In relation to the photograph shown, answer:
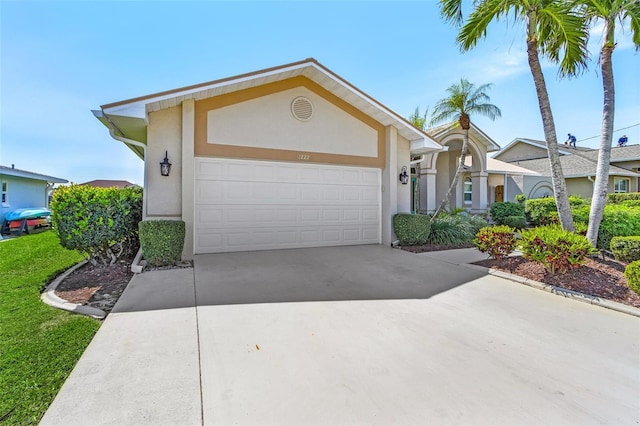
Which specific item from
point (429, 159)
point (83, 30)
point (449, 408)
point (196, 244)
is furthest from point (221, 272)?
point (429, 159)

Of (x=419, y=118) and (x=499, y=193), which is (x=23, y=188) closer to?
(x=419, y=118)

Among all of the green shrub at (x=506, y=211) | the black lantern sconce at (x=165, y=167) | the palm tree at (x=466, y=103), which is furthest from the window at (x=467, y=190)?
the black lantern sconce at (x=165, y=167)

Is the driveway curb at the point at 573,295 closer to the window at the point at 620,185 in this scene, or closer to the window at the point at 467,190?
the window at the point at 467,190

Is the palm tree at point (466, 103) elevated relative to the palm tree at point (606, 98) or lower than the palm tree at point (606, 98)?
elevated

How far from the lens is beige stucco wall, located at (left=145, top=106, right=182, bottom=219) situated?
6840 mm

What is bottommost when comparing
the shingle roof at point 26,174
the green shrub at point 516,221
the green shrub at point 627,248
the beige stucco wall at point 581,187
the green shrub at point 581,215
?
the green shrub at point 627,248

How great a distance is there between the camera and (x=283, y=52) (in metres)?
9.65

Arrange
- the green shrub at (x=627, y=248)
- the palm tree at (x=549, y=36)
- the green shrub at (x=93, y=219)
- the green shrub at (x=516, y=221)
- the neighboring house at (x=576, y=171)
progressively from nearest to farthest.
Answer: the green shrub at (x=627, y=248)
the green shrub at (x=93, y=219)
the palm tree at (x=549, y=36)
the green shrub at (x=516, y=221)
the neighboring house at (x=576, y=171)

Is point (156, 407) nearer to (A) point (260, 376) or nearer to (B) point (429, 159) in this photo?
(A) point (260, 376)

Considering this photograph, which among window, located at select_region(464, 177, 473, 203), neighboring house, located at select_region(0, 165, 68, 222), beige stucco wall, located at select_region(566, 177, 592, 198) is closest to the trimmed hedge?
window, located at select_region(464, 177, 473, 203)

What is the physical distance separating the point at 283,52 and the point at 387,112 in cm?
393

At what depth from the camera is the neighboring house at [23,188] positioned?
1505cm

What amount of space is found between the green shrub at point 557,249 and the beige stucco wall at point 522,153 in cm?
2247

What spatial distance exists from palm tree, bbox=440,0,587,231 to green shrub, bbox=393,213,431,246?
132 inches
